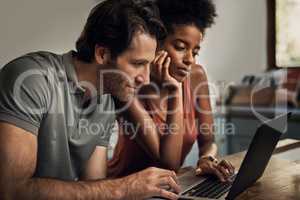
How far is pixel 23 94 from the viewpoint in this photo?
52.3 inches

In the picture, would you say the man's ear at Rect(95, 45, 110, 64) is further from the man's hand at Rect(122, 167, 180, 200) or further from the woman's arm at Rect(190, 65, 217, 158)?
the woman's arm at Rect(190, 65, 217, 158)

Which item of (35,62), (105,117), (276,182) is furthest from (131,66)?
(276,182)

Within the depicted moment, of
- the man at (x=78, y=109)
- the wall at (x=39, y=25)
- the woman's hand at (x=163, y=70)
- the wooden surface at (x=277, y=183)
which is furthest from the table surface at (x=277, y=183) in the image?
the wall at (x=39, y=25)

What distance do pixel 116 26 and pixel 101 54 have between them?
12cm

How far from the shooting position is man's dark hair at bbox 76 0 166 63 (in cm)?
158

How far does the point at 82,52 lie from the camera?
1630 millimetres

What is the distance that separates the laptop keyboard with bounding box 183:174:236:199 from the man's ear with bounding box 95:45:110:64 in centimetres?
53

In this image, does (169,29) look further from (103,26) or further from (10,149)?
(10,149)

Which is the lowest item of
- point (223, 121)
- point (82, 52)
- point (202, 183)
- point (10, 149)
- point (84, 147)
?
point (223, 121)

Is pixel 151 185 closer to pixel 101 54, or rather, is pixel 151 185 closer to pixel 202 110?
pixel 101 54

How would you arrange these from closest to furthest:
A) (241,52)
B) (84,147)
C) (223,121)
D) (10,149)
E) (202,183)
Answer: (10,149), (202,183), (84,147), (223,121), (241,52)

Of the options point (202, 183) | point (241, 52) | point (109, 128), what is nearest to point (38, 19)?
point (109, 128)

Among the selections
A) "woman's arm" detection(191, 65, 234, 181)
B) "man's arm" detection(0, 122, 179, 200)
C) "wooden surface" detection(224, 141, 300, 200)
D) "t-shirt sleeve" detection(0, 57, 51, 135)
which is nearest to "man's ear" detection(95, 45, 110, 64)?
"t-shirt sleeve" detection(0, 57, 51, 135)

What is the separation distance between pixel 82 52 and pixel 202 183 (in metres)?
0.60
